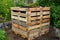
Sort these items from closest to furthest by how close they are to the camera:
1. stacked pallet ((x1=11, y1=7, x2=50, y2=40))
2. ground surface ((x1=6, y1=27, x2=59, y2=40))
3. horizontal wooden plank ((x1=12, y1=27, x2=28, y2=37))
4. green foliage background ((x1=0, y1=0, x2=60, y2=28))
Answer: stacked pallet ((x1=11, y1=7, x2=50, y2=40)) < horizontal wooden plank ((x1=12, y1=27, x2=28, y2=37)) < ground surface ((x1=6, y1=27, x2=59, y2=40)) < green foliage background ((x1=0, y1=0, x2=60, y2=28))

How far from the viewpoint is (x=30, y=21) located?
6336 mm

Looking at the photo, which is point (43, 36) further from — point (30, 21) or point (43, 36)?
point (30, 21)

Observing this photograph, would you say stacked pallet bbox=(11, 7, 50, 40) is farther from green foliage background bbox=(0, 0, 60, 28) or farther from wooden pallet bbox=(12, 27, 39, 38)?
green foliage background bbox=(0, 0, 60, 28)

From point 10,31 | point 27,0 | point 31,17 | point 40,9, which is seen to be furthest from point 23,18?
point 27,0

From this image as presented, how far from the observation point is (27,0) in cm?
1285

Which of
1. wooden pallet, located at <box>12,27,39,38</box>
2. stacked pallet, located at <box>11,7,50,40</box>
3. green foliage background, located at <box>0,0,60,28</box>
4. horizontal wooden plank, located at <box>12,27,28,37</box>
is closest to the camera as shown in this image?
stacked pallet, located at <box>11,7,50,40</box>

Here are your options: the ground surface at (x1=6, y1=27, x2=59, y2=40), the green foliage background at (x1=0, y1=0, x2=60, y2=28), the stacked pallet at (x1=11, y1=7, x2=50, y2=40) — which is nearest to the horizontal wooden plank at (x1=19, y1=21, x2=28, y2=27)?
the stacked pallet at (x1=11, y1=7, x2=50, y2=40)

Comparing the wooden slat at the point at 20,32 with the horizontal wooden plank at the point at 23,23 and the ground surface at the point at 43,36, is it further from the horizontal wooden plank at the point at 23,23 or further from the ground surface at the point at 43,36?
the horizontal wooden plank at the point at 23,23

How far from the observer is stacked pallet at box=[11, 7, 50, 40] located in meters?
6.33

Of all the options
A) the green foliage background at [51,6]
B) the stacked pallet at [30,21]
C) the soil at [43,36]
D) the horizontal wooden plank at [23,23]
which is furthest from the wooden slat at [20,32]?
the green foliage background at [51,6]

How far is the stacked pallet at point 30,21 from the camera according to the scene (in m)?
6.33

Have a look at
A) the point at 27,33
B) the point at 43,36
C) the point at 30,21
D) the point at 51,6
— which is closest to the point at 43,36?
the point at 43,36

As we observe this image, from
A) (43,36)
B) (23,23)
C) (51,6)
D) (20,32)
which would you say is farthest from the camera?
(51,6)

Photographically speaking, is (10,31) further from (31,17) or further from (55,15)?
(55,15)
